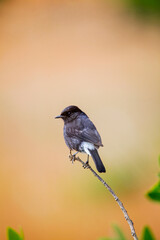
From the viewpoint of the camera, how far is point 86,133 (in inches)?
62.9

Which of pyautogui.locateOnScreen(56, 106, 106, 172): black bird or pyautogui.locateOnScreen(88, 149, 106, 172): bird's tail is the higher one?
pyautogui.locateOnScreen(56, 106, 106, 172): black bird

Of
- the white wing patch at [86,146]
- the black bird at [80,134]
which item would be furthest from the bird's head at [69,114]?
the white wing patch at [86,146]

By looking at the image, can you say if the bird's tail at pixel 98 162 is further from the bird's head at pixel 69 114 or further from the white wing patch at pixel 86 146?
the bird's head at pixel 69 114

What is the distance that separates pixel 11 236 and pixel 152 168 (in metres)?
2.59

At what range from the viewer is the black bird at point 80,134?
5.00 ft

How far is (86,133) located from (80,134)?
0.04 meters

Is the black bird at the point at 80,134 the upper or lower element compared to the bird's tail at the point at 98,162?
upper

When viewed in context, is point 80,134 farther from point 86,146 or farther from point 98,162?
point 98,162

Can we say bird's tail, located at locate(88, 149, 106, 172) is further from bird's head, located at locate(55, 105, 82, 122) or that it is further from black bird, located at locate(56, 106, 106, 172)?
bird's head, located at locate(55, 105, 82, 122)

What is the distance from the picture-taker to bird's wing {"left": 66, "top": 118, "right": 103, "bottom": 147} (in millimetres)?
1520

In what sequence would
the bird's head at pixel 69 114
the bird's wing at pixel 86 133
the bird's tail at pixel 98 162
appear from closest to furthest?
1. the bird's tail at pixel 98 162
2. the bird's wing at pixel 86 133
3. the bird's head at pixel 69 114

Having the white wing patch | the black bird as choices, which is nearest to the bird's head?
the black bird

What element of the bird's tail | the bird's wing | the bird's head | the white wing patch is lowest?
the bird's tail

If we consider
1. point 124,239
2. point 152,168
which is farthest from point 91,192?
point 124,239
